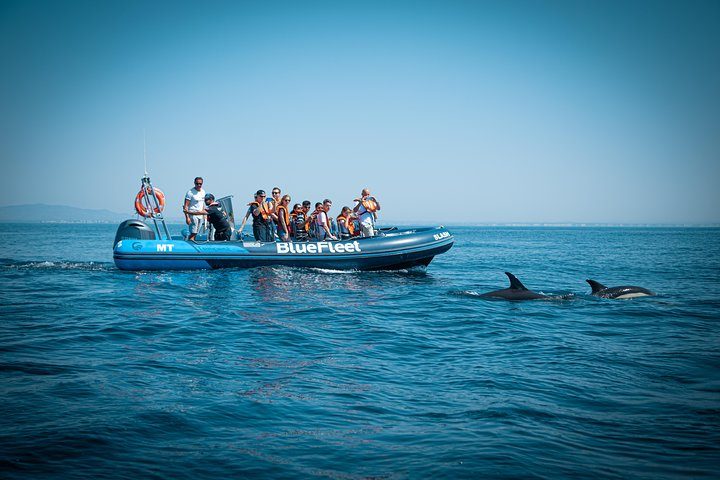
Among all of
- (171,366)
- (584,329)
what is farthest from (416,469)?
(584,329)

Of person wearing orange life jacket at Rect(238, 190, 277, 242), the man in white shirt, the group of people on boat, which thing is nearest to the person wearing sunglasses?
the group of people on boat

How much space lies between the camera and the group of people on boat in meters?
16.3

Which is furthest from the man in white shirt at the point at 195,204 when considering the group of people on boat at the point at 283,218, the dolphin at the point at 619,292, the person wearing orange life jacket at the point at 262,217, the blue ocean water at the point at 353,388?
the dolphin at the point at 619,292

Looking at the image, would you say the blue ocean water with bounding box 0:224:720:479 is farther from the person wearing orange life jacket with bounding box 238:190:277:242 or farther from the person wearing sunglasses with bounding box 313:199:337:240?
the person wearing sunglasses with bounding box 313:199:337:240

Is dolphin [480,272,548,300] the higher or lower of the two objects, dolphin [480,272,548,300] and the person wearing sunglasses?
the lower

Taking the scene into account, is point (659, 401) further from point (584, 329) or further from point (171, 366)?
point (171, 366)

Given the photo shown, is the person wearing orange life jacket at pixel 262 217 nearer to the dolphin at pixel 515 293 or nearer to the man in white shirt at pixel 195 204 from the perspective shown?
the man in white shirt at pixel 195 204

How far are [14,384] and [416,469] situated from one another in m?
4.56

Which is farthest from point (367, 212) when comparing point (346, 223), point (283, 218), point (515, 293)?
point (515, 293)

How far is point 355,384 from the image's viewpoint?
5.91m

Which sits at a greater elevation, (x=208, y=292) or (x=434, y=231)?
(x=434, y=231)

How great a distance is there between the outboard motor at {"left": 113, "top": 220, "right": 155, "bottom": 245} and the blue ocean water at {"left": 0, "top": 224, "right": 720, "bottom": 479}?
191 inches

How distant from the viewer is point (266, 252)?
53.4 feet

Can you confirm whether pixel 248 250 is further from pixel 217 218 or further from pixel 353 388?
pixel 353 388
